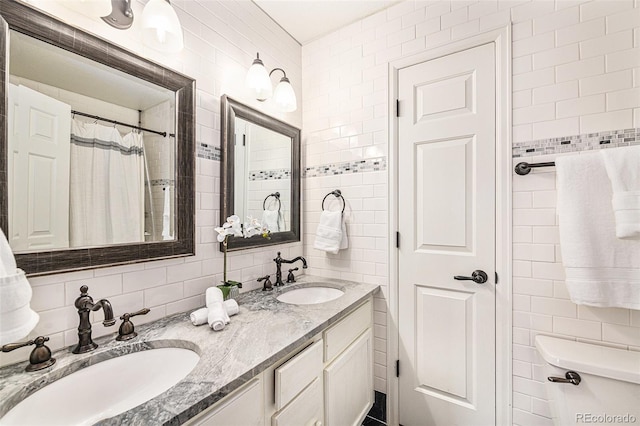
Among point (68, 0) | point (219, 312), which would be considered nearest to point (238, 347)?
point (219, 312)

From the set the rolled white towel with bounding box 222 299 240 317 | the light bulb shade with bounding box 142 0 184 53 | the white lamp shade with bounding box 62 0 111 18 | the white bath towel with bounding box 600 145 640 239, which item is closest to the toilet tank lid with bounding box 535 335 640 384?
the white bath towel with bounding box 600 145 640 239

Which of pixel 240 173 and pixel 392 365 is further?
pixel 392 365

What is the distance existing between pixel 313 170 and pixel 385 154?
21.8 inches

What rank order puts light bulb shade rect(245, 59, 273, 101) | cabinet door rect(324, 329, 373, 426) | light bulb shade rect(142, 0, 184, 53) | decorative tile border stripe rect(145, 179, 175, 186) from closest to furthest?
light bulb shade rect(142, 0, 184, 53), decorative tile border stripe rect(145, 179, 175, 186), cabinet door rect(324, 329, 373, 426), light bulb shade rect(245, 59, 273, 101)

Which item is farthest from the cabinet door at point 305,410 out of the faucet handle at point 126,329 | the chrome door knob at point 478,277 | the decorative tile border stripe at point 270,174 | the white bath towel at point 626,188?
the white bath towel at point 626,188

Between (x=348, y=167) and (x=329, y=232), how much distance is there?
0.46 meters

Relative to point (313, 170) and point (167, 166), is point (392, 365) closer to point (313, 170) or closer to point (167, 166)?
point (313, 170)

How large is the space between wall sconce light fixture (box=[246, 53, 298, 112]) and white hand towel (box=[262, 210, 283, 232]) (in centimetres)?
66

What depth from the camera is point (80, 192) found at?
100 cm

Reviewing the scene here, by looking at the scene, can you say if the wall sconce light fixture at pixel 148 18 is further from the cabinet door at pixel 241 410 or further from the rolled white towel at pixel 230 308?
the cabinet door at pixel 241 410

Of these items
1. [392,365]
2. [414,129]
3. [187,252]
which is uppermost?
[414,129]

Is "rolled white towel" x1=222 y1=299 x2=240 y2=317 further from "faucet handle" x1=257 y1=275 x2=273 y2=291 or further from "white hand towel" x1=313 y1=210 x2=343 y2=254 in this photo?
"white hand towel" x1=313 y1=210 x2=343 y2=254

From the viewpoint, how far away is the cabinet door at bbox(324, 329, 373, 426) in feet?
4.29

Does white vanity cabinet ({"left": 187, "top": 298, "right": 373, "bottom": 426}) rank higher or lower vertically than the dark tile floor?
higher
